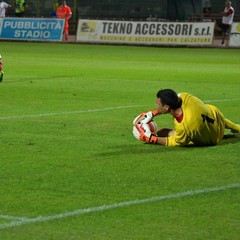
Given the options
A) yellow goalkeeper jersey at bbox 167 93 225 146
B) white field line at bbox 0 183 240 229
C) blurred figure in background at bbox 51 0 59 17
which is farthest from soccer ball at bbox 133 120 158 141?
blurred figure in background at bbox 51 0 59 17

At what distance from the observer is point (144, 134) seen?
483 inches

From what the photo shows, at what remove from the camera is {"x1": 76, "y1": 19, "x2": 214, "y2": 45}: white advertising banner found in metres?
41.6

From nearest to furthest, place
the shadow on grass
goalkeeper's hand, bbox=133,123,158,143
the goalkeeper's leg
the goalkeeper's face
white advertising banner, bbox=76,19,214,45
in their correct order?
the shadow on grass
the goalkeeper's face
goalkeeper's hand, bbox=133,123,158,143
the goalkeeper's leg
white advertising banner, bbox=76,19,214,45

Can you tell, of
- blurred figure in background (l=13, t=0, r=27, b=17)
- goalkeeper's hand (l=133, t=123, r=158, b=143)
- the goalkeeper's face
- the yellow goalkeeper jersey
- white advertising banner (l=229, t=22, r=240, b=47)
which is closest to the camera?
the yellow goalkeeper jersey

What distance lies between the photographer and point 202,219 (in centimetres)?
796

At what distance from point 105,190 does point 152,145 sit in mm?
3190

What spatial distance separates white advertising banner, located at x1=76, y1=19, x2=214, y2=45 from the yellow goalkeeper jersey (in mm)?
29340

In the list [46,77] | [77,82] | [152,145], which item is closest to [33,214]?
[152,145]

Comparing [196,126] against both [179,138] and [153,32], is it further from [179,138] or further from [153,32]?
[153,32]

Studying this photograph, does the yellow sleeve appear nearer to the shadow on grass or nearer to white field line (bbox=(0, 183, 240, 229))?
the shadow on grass

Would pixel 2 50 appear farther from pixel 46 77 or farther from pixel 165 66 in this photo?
pixel 46 77

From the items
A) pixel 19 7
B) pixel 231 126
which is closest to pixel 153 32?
pixel 19 7

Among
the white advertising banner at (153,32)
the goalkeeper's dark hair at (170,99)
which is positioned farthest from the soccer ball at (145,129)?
the white advertising banner at (153,32)

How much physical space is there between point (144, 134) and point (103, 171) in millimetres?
2132
